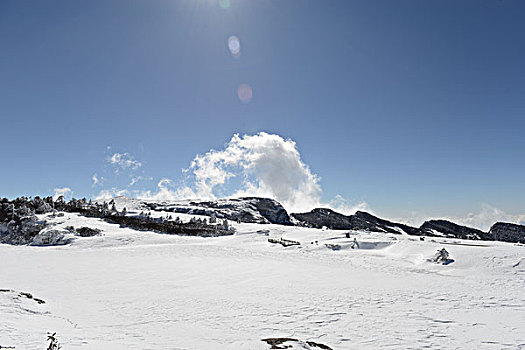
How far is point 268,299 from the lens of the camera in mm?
16344

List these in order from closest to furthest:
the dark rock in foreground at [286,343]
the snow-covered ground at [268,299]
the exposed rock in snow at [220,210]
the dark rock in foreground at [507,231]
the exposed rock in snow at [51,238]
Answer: the dark rock in foreground at [286,343] < the snow-covered ground at [268,299] < the exposed rock in snow at [51,238] < the dark rock in foreground at [507,231] < the exposed rock in snow at [220,210]

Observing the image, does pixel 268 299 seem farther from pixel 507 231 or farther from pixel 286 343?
pixel 507 231

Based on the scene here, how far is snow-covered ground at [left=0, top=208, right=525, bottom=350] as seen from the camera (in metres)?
10.4

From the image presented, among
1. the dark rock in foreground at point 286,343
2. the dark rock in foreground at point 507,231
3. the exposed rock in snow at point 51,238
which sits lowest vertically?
the dark rock in foreground at point 286,343

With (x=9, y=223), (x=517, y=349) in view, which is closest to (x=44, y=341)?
(x=517, y=349)

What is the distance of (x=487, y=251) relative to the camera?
26.2 meters

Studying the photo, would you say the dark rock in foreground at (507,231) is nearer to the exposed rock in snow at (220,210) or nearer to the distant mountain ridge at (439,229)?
the distant mountain ridge at (439,229)

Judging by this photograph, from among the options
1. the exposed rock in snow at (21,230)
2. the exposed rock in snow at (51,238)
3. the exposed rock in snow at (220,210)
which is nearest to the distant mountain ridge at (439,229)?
the exposed rock in snow at (220,210)

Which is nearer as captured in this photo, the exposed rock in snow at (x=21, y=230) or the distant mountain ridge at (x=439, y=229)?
the exposed rock in snow at (x=21, y=230)

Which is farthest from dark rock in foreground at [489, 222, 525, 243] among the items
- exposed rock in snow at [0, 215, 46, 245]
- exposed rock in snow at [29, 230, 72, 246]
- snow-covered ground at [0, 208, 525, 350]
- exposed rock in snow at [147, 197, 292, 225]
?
exposed rock in snow at [0, 215, 46, 245]

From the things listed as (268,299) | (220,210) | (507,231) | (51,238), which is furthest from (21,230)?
(507,231)

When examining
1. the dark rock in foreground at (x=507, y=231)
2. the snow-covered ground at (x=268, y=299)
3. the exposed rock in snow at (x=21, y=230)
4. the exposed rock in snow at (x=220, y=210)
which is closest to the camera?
the snow-covered ground at (x=268, y=299)


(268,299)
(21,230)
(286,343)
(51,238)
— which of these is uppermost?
(21,230)

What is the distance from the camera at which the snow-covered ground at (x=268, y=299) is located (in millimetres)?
10352
